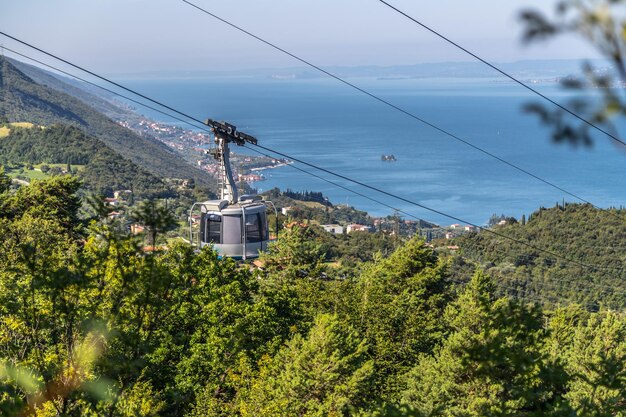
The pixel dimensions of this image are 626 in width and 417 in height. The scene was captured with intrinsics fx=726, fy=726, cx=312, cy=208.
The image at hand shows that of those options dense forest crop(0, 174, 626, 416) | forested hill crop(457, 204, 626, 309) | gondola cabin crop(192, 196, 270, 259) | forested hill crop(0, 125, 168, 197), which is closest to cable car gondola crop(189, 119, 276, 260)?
gondola cabin crop(192, 196, 270, 259)

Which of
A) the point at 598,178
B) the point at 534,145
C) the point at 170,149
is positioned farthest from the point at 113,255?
the point at 534,145

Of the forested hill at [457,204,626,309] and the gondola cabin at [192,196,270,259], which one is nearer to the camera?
the gondola cabin at [192,196,270,259]

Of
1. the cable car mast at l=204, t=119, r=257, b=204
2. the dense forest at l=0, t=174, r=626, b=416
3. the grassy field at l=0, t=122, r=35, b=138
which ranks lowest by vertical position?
the grassy field at l=0, t=122, r=35, b=138

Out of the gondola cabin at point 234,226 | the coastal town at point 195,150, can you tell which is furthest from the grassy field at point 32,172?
the gondola cabin at point 234,226

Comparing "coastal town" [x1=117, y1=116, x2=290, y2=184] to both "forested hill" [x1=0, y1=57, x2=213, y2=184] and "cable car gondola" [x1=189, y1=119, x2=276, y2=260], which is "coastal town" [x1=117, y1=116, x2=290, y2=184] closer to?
"forested hill" [x1=0, y1=57, x2=213, y2=184]

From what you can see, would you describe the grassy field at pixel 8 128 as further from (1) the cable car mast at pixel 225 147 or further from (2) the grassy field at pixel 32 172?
(1) the cable car mast at pixel 225 147

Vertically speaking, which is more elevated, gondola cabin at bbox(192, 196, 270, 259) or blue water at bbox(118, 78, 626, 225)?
gondola cabin at bbox(192, 196, 270, 259)
